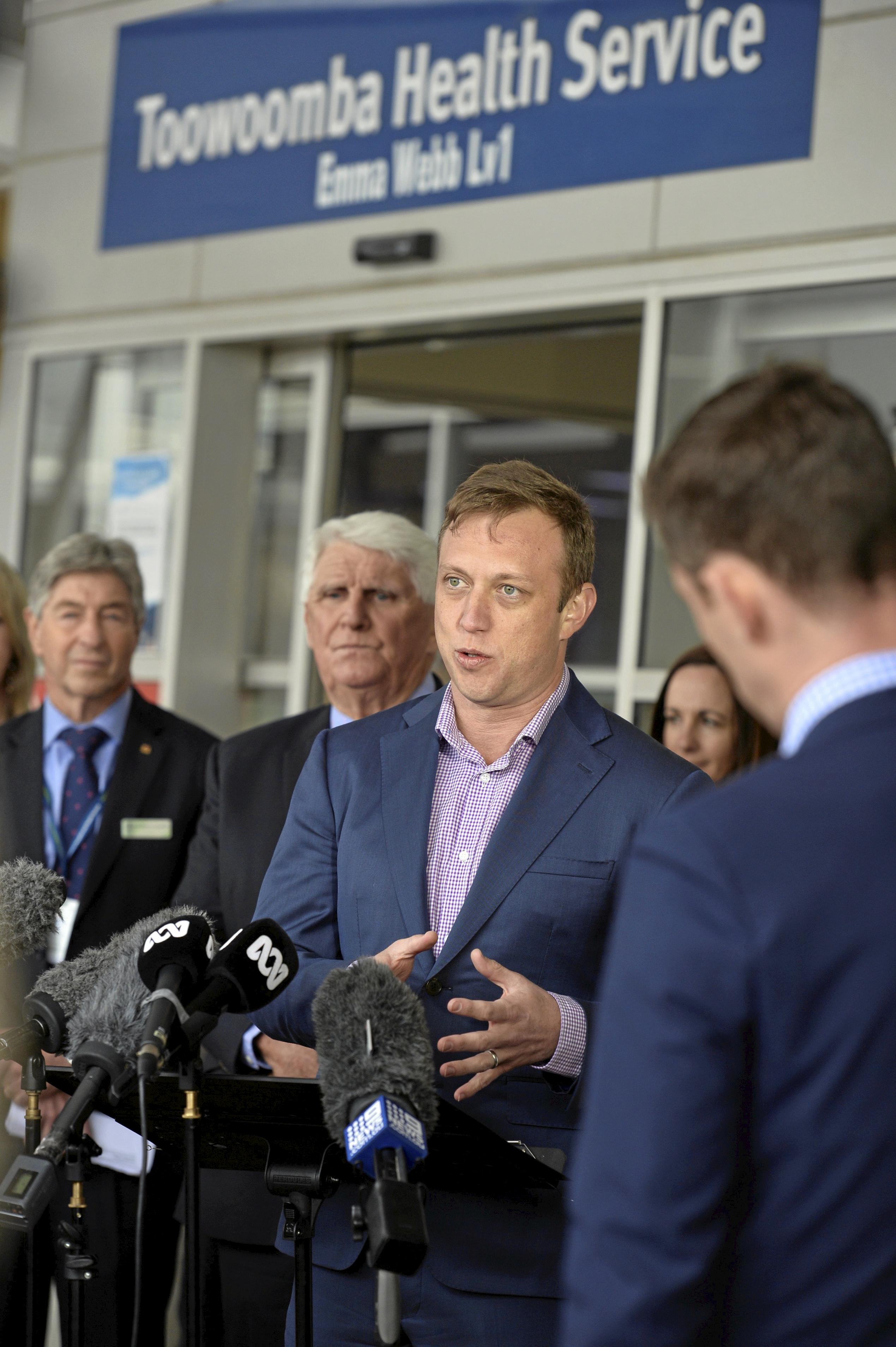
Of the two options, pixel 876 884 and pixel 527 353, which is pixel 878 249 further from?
pixel 876 884

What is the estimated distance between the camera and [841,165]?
4168mm

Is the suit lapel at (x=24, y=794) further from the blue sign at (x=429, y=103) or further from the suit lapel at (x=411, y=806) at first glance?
the blue sign at (x=429, y=103)

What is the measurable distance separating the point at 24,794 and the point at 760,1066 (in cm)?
280

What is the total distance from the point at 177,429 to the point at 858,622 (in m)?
4.98

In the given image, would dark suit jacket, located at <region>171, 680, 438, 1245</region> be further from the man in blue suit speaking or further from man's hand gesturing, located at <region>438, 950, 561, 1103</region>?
man's hand gesturing, located at <region>438, 950, 561, 1103</region>

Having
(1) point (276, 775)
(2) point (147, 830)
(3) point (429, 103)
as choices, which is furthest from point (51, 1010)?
(3) point (429, 103)

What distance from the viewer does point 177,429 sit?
602cm

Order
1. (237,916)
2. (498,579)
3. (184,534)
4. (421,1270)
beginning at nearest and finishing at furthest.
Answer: (421,1270) → (498,579) → (237,916) → (184,534)

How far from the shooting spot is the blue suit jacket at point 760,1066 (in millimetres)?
1301

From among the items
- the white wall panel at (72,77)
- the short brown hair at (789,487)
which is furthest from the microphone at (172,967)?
the white wall panel at (72,77)

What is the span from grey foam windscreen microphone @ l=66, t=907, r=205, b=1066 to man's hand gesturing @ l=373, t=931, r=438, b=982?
10.8 inches

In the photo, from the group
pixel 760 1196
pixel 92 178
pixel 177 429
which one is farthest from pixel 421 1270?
pixel 92 178

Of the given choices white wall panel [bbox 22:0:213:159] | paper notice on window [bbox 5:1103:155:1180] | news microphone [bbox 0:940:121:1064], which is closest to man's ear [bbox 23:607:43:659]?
paper notice on window [bbox 5:1103:155:1180]

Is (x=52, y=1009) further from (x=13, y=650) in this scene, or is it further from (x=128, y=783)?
(x=13, y=650)
